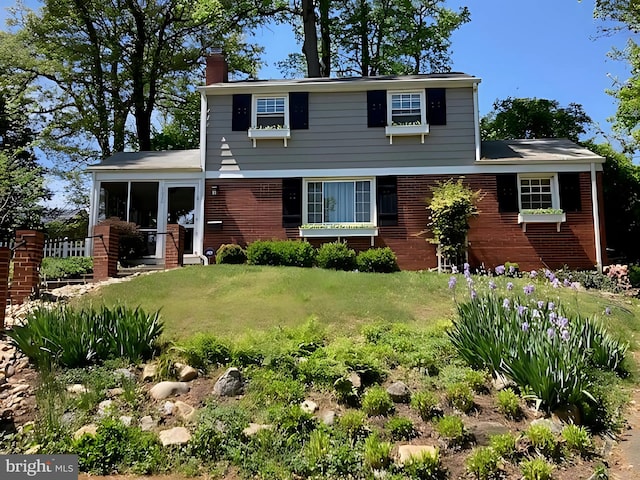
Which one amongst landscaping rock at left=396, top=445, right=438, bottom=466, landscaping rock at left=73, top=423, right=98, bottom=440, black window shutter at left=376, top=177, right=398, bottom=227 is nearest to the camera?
landscaping rock at left=396, top=445, right=438, bottom=466

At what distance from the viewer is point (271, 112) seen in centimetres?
1612

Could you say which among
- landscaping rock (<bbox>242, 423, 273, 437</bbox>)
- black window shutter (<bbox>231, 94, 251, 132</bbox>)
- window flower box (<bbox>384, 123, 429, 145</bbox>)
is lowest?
landscaping rock (<bbox>242, 423, 273, 437</bbox>)

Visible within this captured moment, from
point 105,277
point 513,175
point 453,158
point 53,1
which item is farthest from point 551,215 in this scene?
point 53,1

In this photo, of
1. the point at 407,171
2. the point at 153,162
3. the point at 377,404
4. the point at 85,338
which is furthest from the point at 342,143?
the point at 377,404

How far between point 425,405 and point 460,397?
1.44 feet

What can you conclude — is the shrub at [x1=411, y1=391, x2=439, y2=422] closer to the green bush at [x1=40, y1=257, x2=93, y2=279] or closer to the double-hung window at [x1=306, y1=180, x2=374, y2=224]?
the green bush at [x1=40, y1=257, x2=93, y2=279]

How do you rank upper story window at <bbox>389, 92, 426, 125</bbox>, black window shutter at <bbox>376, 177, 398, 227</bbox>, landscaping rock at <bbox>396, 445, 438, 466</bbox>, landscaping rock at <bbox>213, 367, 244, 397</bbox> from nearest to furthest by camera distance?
1. landscaping rock at <bbox>396, 445, 438, 466</bbox>
2. landscaping rock at <bbox>213, 367, 244, 397</bbox>
3. black window shutter at <bbox>376, 177, 398, 227</bbox>
4. upper story window at <bbox>389, 92, 426, 125</bbox>

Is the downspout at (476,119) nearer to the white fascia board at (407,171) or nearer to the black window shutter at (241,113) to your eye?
the white fascia board at (407,171)

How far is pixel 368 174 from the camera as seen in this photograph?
1545 centimetres

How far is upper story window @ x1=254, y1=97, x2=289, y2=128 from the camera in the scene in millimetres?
16031

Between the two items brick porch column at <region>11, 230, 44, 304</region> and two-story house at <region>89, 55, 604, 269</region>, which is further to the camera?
two-story house at <region>89, 55, 604, 269</region>

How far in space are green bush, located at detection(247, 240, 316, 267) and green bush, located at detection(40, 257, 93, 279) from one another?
409cm

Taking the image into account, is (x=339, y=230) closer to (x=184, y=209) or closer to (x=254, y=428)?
(x=184, y=209)

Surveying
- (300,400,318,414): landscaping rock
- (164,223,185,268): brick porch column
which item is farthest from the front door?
(300,400,318,414): landscaping rock
